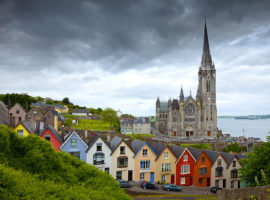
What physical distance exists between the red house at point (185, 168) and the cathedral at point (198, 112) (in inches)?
3126

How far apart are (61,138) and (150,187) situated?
1685cm

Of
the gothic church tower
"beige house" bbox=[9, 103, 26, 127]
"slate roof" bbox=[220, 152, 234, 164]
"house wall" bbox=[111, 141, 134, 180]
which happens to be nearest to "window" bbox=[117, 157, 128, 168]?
"house wall" bbox=[111, 141, 134, 180]

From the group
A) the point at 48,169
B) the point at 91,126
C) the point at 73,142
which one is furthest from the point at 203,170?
the point at 91,126

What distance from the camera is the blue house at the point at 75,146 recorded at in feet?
110

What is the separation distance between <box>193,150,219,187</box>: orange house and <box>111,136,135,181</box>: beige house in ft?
40.7

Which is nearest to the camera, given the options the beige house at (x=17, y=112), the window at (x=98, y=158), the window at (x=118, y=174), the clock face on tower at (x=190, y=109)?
the window at (x=98, y=158)

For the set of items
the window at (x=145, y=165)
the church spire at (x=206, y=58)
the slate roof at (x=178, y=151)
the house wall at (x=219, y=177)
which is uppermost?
the church spire at (x=206, y=58)

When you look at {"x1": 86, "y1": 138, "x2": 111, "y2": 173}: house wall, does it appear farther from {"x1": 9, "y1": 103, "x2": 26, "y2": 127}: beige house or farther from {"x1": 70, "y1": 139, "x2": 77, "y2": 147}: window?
{"x1": 9, "y1": 103, "x2": 26, "y2": 127}: beige house

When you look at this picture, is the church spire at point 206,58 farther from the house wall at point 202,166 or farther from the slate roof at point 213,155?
the house wall at point 202,166

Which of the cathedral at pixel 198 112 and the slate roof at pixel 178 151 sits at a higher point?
the cathedral at pixel 198 112

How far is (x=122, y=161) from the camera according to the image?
3550 centimetres

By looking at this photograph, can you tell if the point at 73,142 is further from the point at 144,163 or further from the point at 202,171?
the point at 202,171

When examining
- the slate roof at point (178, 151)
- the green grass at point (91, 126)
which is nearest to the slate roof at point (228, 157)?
the slate roof at point (178, 151)

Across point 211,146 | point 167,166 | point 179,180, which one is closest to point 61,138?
point 167,166
